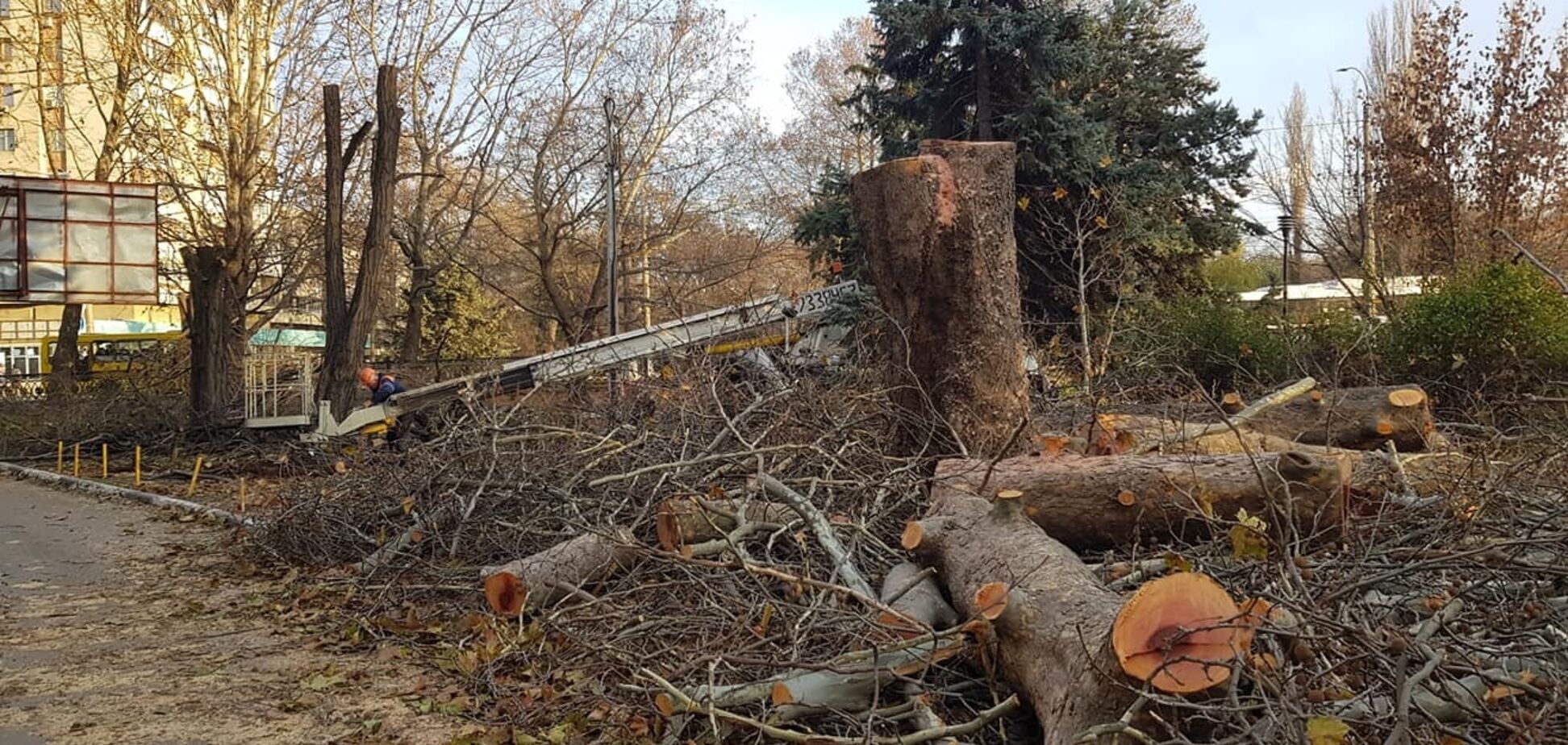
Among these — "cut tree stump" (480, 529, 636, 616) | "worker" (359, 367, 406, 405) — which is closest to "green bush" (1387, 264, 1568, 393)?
"cut tree stump" (480, 529, 636, 616)

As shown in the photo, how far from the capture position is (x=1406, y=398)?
7359 mm

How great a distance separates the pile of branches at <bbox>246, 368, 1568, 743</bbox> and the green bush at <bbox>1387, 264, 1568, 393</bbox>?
18.5 feet

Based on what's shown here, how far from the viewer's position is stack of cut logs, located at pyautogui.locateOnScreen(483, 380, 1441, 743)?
8.98 ft

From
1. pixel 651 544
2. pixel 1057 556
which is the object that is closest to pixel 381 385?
pixel 651 544

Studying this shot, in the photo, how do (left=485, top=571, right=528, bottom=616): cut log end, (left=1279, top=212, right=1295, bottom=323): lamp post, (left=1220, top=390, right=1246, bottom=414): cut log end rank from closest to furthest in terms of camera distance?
(left=485, top=571, right=528, bottom=616): cut log end → (left=1220, top=390, right=1246, bottom=414): cut log end → (left=1279, top=212, right=1295, bottom=323): lamp post

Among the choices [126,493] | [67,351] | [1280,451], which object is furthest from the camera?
[67,351]

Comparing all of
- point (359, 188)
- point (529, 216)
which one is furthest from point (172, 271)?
point (529, 216)

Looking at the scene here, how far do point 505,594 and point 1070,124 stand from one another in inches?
474

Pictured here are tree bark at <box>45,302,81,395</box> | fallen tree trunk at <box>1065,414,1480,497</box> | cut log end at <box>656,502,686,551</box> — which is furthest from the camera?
tree bark at <box>45,302,81,395</box>

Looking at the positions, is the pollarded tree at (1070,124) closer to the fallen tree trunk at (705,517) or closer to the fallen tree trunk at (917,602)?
the fallen tree trunk at (705,517)

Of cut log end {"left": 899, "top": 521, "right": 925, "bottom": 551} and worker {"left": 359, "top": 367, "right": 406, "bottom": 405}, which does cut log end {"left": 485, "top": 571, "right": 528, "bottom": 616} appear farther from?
worker {"left": 359, "top": 367, "right": 406, "bottom": 405}

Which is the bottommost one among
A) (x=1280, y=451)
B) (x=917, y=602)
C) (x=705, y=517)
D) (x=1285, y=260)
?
(x=917, y=602)

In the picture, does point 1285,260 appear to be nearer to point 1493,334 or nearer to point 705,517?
point 1493,334

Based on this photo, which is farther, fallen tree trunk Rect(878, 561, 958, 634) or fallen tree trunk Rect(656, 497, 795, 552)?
fallen tree trunk Rect(656, 497, 795, 552)
